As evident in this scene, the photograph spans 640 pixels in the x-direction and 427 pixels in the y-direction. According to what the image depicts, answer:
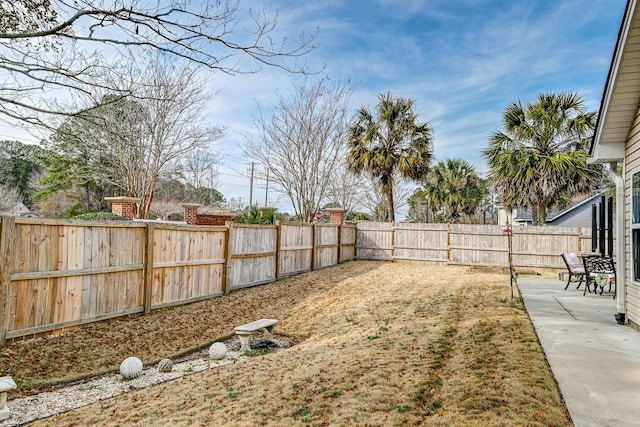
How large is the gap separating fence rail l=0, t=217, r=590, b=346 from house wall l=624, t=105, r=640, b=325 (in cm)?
707

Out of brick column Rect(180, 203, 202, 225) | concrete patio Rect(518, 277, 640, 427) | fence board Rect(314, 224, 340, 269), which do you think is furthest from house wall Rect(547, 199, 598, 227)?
brick column Rect(180, 203, 202, 225)

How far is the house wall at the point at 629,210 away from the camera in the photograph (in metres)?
5.21

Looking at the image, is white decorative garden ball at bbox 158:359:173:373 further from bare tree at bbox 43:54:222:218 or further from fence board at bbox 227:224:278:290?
bare tree at bbox 43:54:222:218

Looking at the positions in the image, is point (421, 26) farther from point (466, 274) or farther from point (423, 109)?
point (466, 274)

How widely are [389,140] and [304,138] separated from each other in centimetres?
380

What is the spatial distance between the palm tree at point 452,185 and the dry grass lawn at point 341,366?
55.2 ft

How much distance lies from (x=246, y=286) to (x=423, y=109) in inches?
441

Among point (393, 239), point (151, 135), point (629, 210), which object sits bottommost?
point (393, 239)

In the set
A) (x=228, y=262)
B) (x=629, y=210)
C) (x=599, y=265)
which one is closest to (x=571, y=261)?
(x=599, y=265)

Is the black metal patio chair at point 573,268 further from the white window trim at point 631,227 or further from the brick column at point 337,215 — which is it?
the brick column at point 337,215

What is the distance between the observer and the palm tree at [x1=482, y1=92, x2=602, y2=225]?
1328cm

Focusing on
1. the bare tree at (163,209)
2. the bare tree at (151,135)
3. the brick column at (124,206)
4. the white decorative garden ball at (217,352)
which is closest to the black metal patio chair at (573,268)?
the white decorative garden ball at (217,352)

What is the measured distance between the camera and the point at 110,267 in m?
6.02

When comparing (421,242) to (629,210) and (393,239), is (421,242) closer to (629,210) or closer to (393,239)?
(393,239)
